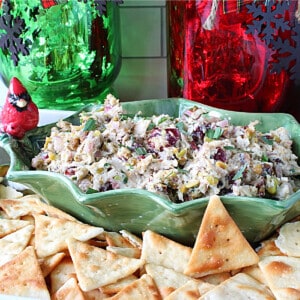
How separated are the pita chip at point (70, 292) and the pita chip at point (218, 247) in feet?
0.50

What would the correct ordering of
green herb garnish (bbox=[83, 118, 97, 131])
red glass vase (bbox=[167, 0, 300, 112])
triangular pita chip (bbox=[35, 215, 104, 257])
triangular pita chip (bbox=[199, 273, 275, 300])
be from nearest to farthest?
triangular pita chip (bbox=[199, 273, 275, 300]) → triangular pita chip (bbox=[35, 215, 104, 257]) → green herb garnish (bbox=[83, 118, 97, 131]) → red glass vase (bbox=[167, 0, 300, 112])

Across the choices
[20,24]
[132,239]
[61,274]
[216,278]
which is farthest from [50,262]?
[20,24]

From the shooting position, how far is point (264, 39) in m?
1.17

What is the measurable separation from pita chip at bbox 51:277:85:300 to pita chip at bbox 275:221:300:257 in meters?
0.31

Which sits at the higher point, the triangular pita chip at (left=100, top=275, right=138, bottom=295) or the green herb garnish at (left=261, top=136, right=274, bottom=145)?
the green herb garnish at (left=261, top=136, right=274, bottom=145)

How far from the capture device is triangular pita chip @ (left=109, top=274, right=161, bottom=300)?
2.59ft

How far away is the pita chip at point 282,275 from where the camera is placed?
78 centimetres

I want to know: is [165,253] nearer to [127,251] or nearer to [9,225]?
[127,251]

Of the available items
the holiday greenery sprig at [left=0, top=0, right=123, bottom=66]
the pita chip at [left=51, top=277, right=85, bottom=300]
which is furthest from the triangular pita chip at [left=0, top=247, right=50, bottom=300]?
the holiday greenery sprig at [left=0, top=0, right=123, bottom=66]

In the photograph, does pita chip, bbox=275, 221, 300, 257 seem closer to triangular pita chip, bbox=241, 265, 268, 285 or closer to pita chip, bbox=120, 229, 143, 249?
triangular pita chip, bbox=241, 265, 268, 285

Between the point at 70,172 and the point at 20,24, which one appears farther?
the point at 20,24

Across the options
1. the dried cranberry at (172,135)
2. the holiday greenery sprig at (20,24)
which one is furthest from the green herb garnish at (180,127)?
the holiday greenery sprig at (20,24)

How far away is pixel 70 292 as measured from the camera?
80cm

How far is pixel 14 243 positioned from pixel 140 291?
0.23m
